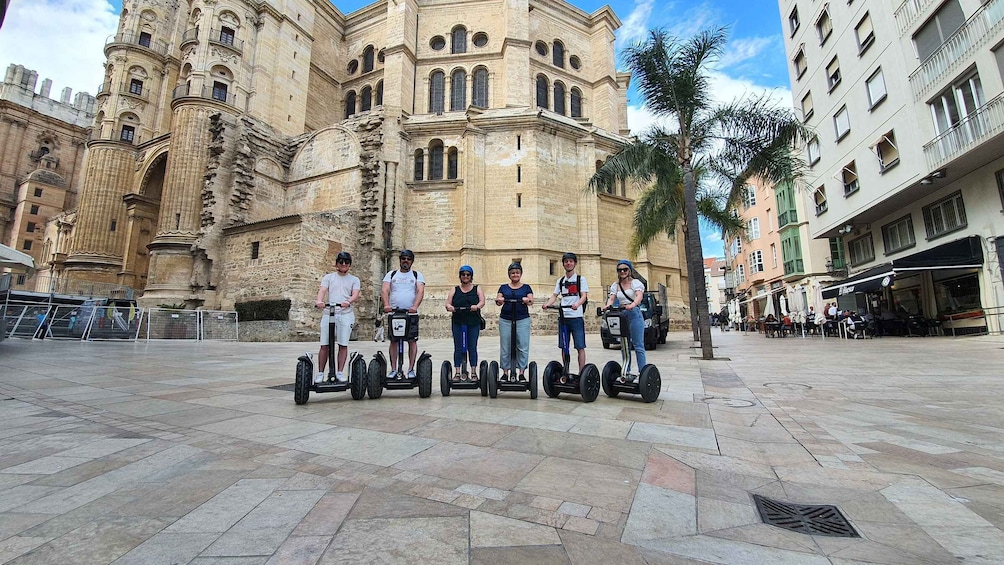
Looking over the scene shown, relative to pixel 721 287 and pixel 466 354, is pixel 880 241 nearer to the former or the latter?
pixel 466 354

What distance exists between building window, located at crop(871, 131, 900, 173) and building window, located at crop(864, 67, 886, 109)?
1.44 m

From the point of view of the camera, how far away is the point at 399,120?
26531 millimetres

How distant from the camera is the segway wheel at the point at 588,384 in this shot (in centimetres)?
488

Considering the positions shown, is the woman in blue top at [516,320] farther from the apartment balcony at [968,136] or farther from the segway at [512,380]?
the apartment balcony at [968,136]

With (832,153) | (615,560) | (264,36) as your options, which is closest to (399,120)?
(264,36)

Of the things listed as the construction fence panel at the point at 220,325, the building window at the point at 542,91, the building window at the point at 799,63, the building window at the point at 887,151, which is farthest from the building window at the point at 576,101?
the construction fence panel at the point at 220,325

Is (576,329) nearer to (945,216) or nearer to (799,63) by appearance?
(945,216)

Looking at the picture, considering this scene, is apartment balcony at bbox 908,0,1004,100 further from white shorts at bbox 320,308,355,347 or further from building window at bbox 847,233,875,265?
white shorts at bbox 320,308,355,347

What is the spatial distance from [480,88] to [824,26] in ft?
71.1

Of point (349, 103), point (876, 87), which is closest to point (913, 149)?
point (876, 87)

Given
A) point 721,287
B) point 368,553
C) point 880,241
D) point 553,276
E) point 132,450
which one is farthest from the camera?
point 721,287

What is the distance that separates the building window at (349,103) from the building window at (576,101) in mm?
18449

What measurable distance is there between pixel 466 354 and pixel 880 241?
21147mm

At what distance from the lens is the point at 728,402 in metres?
4.97
